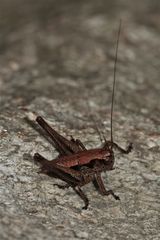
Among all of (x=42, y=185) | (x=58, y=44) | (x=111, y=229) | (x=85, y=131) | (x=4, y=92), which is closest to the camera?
(x=111, y=229)

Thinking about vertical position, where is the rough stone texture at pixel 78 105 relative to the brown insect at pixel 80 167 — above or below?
below

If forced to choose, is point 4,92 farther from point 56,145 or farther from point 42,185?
point 42,185

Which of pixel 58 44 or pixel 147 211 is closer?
pixel 147 211

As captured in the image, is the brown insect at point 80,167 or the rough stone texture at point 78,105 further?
the brown insect at point 80,167

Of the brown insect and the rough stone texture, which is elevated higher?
the brown insect

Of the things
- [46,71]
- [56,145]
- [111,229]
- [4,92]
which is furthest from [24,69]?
[111,229]

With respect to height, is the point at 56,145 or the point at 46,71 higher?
the point at 56,145

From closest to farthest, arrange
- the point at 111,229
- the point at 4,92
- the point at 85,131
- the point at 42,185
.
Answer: the point at 111,229, the point at 42,185, the point at 85,131, the point at 4,92

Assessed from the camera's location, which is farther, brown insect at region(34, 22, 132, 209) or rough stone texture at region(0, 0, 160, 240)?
brown insect at region(34, 22, 132, 209)
